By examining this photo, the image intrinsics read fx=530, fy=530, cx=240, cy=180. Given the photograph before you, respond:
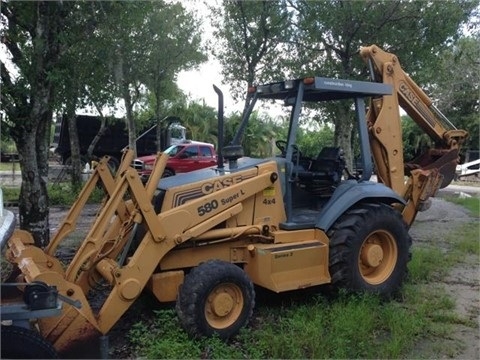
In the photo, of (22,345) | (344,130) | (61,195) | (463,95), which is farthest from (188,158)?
(463,95)

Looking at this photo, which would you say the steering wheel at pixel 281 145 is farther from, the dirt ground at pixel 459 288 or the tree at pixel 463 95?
the tree at pixel 463 95

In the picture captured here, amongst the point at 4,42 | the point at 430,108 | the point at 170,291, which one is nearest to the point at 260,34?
the point at 430,108

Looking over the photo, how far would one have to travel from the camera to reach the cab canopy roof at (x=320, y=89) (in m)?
5.77

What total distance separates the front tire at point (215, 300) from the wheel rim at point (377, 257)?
1609mm

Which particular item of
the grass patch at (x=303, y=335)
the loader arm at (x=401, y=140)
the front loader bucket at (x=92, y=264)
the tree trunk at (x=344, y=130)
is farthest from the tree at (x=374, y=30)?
the front loader bucket at (x=92, y=264)

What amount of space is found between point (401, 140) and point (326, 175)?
1.22m

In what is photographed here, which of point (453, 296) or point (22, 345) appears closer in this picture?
point (22, 345)

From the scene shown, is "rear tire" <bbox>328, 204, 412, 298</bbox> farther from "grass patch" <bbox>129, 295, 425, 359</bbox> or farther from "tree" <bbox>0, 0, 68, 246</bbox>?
"tree" <bbox>0, 0, 68, 246</bbox>

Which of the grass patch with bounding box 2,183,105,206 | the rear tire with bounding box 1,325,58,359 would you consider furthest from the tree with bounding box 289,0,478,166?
the rear tire with bounding box 1,325,58,359

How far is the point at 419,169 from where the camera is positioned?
7.26 metres

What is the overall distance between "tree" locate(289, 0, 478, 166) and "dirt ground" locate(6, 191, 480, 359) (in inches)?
121

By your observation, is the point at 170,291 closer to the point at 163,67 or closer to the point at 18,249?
the point at 18,249

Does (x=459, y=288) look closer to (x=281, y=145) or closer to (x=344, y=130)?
(x=281, y=145)

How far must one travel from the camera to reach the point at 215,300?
4758 mm
